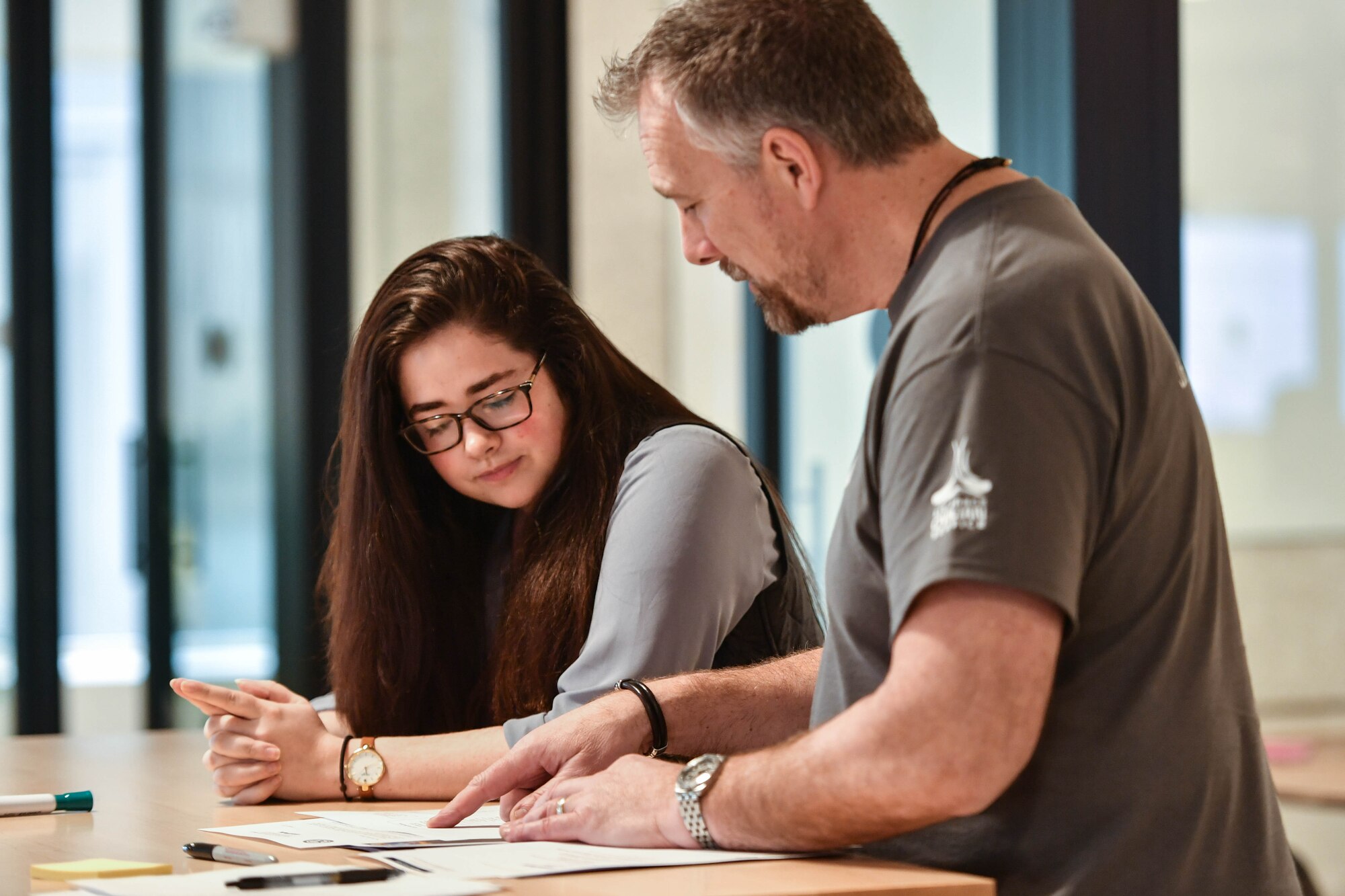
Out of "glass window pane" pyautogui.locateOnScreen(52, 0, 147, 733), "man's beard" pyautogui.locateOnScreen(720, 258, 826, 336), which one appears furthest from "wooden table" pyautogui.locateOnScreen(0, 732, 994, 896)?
"glass window pane" pyautogui.locateOnScreen(52, 0, 147, 733)

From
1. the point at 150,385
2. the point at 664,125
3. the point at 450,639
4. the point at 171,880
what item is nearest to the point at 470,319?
the point at 450,639

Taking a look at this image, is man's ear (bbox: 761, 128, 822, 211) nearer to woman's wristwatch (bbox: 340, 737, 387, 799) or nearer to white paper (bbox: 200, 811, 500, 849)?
white paper (bbox: 200, 811, 500, 849)

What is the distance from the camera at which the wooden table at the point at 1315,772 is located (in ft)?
8.71

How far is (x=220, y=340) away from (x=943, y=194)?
3.22m

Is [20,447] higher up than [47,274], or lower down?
lower down

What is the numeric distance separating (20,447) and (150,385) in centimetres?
37

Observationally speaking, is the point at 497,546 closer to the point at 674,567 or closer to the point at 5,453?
the point at 674,567

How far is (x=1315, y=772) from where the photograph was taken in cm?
297

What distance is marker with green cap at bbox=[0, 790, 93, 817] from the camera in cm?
161

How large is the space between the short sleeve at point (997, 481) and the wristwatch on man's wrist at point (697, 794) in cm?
21

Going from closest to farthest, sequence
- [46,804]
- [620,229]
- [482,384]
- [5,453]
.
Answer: [46,804] → [482,384] → [5,453] → [620,229]

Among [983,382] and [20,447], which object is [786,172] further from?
[20,447]

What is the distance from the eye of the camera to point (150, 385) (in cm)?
404

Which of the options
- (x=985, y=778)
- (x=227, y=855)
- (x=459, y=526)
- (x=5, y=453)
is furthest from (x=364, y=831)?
(x=5, y=453)
